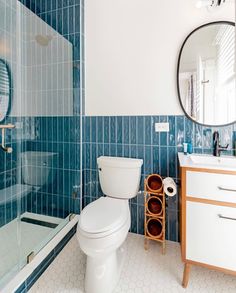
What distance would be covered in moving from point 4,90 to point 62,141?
2.30 feet

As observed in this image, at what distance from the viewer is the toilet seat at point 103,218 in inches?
47.4

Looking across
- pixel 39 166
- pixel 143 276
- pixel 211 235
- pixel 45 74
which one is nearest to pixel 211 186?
pixel 211 235

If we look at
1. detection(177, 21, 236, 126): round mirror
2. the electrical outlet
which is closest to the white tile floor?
the electrical outlet

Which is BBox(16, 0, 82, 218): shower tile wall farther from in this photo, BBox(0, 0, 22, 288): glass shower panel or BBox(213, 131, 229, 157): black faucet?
BBox(213, 131, 229, 157): black faucet

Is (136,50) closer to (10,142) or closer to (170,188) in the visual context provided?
(170,188)

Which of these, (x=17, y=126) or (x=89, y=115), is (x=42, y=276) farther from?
(x=89, y=115)

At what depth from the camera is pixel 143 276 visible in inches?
55.4

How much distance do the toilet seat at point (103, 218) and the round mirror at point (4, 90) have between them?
1159 millimetres

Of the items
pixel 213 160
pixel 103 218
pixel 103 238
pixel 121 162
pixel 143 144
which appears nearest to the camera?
pixel 103 238

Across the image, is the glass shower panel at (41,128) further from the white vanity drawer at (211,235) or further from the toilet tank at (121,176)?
the white vanity drawer at (211,235)

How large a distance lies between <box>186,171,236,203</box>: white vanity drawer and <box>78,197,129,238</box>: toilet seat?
49 cm

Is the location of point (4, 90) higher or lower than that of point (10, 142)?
higher

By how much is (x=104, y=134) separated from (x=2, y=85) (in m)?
1.03

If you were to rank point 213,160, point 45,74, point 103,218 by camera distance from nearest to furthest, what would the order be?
1. point 103,218
2. point 213,160
3. point 45,74
